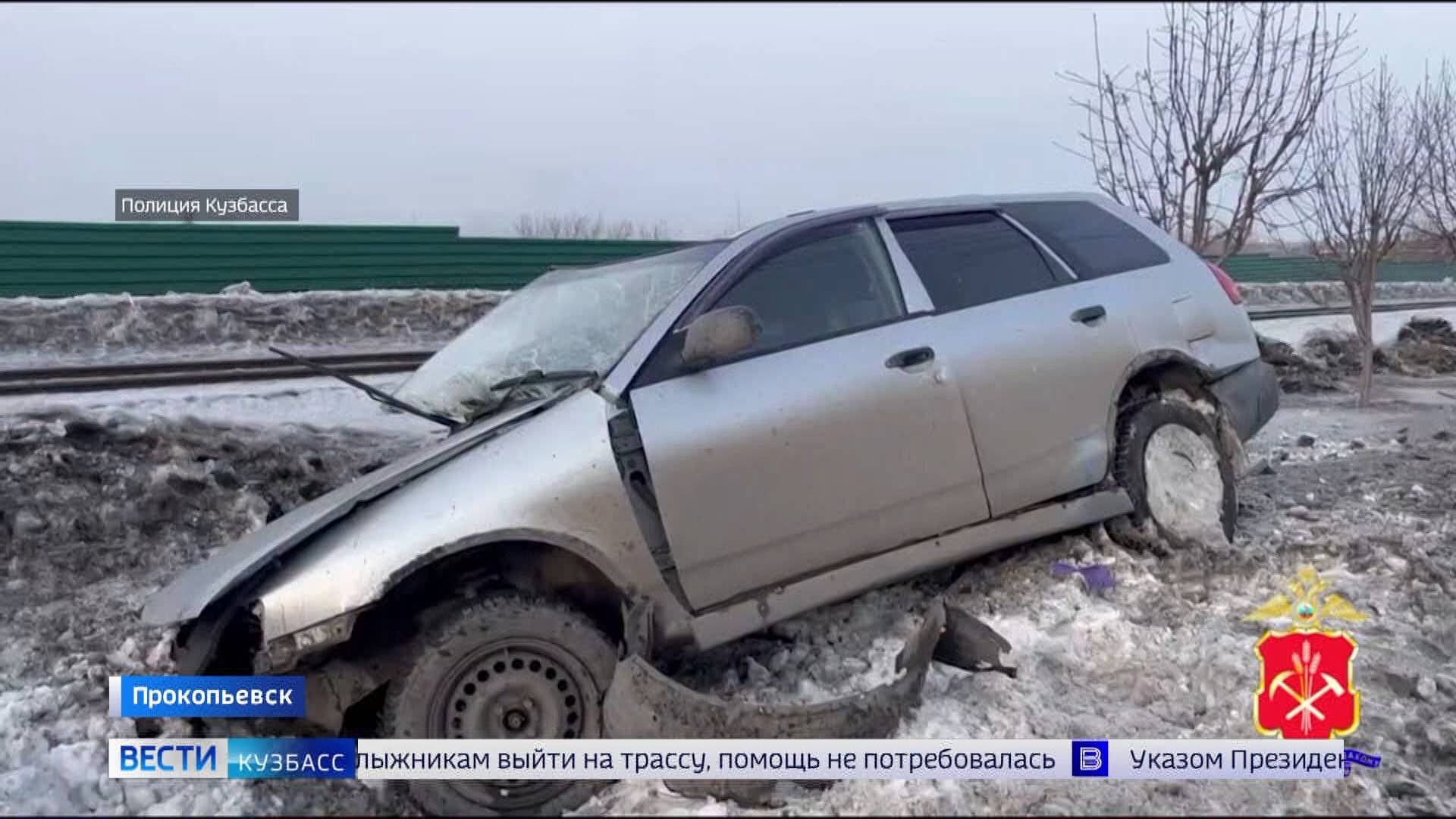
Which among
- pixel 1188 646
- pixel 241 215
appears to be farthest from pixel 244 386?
pixel 241 215

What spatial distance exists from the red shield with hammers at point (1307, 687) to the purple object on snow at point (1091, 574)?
1.08 meters

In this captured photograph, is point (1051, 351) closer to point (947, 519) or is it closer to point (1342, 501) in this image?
point (947, 519)

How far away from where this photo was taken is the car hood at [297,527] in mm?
3148

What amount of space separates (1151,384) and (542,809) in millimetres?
3220

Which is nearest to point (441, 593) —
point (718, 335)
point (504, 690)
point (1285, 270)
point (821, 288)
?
point (504, 690)

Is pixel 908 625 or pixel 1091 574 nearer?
pixel 908 625

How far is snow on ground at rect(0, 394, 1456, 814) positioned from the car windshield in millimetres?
999

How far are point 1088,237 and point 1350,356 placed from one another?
33.4 feet

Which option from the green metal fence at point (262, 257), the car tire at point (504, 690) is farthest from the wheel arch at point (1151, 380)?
the green metal fence at point (262, 257)

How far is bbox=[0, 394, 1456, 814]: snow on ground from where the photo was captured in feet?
10.2

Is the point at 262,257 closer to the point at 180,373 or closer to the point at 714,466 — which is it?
the point at 180,373

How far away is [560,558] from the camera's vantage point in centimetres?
342

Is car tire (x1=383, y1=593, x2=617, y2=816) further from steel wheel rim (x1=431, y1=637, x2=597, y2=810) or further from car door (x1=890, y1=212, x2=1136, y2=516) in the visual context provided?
car door (x1=890, y1=212, x2=1136, y2=516)

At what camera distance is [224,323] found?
1462 centimetres
